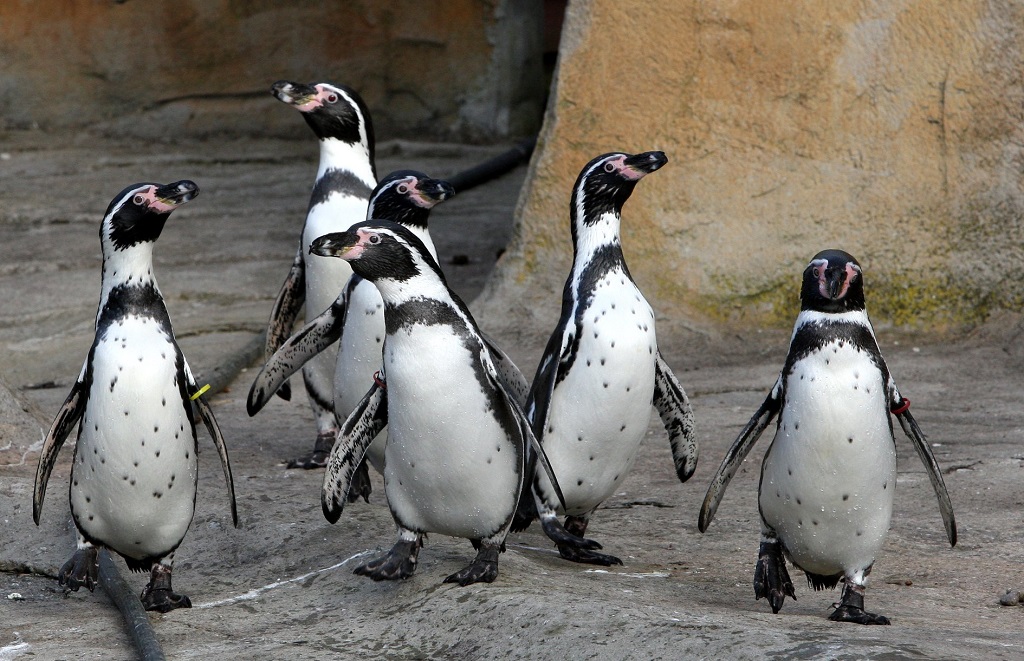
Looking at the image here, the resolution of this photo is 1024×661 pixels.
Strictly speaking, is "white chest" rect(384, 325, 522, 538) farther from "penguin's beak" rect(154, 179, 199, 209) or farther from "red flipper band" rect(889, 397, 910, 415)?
"red flipper band" rect(889, 397, 910, 415)

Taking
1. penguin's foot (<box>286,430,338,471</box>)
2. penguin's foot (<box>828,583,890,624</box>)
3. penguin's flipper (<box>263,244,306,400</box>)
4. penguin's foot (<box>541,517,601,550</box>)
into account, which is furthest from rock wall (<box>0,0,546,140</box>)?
penguin's foot (<box>828,583,890,624</box>)

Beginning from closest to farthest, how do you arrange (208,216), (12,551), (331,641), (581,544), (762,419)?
(331,641) < (762,419) < (581,544) < (12,551) < (208,216)

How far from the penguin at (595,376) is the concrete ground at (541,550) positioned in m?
0.17

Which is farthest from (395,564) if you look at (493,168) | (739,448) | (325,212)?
(493,168)

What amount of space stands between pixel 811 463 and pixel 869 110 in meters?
3.42

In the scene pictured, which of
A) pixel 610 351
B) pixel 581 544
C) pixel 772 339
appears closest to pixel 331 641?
pixel 581 544

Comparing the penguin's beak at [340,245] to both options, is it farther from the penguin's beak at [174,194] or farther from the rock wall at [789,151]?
the rock wall at [789,151]

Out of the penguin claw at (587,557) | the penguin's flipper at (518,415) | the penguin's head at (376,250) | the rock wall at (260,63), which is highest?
the rock wall at (260,63)

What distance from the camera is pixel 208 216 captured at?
28.5 feet

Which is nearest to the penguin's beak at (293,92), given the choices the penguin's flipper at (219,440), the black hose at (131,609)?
the penguin's flipper at (219,440)

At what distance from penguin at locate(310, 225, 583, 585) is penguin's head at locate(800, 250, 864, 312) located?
2.48 feet

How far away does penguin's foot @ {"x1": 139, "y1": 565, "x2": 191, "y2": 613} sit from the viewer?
3.34 metres

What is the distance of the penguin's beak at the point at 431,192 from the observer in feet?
12.6

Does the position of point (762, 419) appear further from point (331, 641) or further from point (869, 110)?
point (869, 110)
